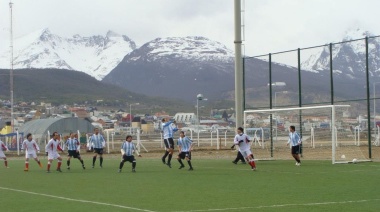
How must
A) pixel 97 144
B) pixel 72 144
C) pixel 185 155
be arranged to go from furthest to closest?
pixel 97 144
pixel 72 144
pixel 185 155

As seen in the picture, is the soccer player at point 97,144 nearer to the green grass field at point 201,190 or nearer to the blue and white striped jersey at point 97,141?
the blue and white striped jersey at point 97,141

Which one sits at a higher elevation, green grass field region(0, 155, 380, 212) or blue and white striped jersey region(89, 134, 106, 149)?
blue and white striped jersey region(89, 134, 106, 149)

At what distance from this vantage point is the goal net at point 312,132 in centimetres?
3712

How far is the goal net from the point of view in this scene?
37.1 meters

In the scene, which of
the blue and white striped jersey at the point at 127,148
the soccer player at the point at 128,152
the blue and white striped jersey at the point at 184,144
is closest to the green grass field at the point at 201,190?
the soccer player at the point at 128,152

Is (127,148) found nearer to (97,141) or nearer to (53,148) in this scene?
(53,148)

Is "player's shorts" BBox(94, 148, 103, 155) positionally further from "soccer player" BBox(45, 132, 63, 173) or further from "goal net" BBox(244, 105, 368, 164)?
"goal net" BBox(244, 105, 368, 164)

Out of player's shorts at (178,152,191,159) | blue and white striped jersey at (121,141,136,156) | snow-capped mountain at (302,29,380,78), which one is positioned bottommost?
player's shorts at (178,152,191,159)

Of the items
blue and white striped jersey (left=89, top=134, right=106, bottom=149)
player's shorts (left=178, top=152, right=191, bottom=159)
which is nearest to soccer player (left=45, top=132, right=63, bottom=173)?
blue and white striped jersey (left=89, top=134, right=106, bottom=149)

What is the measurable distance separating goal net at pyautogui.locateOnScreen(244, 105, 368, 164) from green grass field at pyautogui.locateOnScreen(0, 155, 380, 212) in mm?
5792

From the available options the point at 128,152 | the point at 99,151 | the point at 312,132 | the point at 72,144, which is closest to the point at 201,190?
the point at 128,152

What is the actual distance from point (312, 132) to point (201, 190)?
62.3 ft

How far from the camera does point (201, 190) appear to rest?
21562 mm

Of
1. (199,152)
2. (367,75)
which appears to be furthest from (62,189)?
(199,152)
